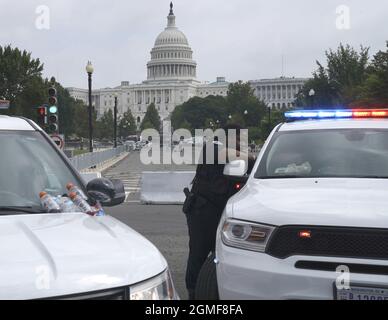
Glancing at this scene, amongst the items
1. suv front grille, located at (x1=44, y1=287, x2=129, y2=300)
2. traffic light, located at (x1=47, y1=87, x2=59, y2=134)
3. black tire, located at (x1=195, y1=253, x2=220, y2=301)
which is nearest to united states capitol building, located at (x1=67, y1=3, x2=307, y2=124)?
traffic light, located at (x1=47, y1=87, x2=59, y2=134)

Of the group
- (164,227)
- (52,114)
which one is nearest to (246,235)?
(164,227)

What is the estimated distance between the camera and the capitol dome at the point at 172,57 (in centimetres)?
16362

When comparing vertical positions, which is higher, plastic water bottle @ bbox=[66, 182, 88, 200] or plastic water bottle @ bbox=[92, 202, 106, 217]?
A: plastic water bottle @ bbox=[66, 182, 88, 200]

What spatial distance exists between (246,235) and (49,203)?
1.29 m

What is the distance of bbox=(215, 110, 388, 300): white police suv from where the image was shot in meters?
3.62

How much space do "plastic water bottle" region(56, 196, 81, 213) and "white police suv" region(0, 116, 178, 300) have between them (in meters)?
0.13

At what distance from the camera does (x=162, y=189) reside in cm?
1627

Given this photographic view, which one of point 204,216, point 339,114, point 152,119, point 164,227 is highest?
point 152,119

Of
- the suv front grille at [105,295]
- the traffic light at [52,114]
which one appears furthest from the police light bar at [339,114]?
the traffic light at [52,114]

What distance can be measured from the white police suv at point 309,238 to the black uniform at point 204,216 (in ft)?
3.09

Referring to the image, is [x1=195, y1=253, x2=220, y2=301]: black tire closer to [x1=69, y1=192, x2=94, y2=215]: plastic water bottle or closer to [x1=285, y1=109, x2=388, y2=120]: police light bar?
[x1=69, y1=192, x2=94, y2=215]: plastic water bottle

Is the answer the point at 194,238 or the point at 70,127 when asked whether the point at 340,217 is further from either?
the point at 70,127

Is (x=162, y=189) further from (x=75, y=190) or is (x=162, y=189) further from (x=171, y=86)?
(x=171, y=86)

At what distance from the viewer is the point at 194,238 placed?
5.91 meters
